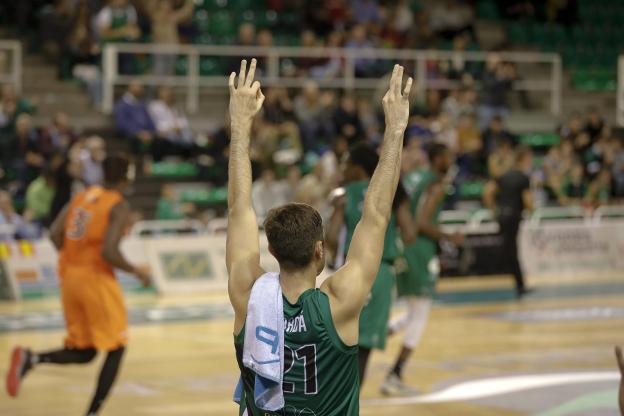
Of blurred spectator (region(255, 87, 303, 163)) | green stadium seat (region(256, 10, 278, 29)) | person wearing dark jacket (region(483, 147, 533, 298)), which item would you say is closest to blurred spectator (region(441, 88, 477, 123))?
blurred spectator (region(255, 87, 303, 163))

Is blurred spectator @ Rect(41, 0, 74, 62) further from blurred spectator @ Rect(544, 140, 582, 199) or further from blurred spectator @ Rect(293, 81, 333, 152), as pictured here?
blurred spectator @ Rect(544, 140, 582, 199)

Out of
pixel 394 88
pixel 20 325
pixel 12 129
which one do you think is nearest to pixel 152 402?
pixel 20 325

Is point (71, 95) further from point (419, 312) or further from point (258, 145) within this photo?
point (419, 312)

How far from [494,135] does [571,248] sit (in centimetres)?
406

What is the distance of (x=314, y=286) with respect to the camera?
4984 mm

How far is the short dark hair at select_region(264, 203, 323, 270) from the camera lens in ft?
16.0

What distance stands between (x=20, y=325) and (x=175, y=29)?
1023 centimetres

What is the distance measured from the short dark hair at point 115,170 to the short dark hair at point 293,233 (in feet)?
15.2

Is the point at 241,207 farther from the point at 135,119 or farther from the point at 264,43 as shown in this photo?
the point at 264,43

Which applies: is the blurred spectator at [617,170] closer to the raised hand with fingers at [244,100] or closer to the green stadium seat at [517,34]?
the green stadium seat at [517,34]

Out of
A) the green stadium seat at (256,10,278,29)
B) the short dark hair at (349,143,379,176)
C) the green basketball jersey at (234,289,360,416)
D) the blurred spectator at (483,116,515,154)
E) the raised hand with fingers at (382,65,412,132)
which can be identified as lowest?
the blurred spectator at (483,116,515,154)

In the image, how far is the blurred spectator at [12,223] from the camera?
63.4 ft

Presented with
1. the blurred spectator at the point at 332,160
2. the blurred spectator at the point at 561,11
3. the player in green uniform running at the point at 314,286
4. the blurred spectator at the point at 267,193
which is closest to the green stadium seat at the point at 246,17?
the blurred spectator at the point at 332,160

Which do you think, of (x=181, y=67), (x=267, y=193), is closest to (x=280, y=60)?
(x=181, y=67)
